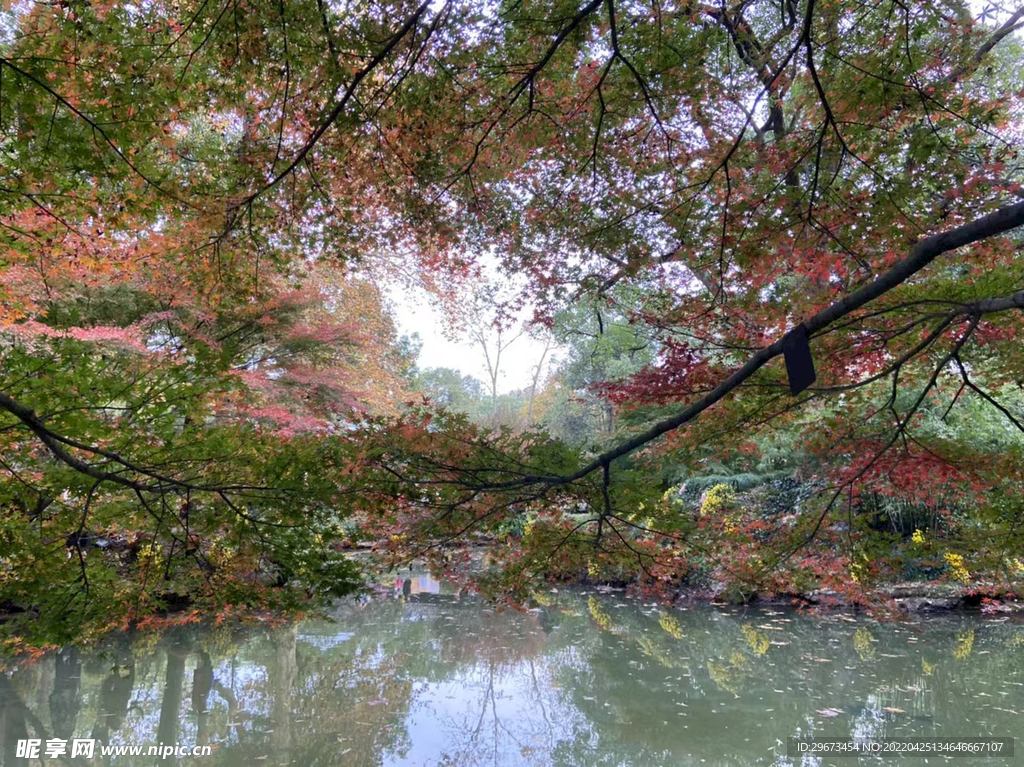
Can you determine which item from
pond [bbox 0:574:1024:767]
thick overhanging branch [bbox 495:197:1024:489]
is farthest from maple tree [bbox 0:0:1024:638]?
pond [bbox 0:574:1024:767]

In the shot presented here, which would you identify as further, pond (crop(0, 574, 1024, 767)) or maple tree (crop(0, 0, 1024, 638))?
pond (crop(0, 574, 1024, 767))

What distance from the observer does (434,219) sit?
2.91 meters

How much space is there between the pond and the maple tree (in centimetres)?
138

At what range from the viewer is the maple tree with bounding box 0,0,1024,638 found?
1.69 metres

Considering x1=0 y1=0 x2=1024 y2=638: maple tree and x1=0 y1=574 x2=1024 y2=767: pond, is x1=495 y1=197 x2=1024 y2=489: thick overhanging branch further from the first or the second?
x1=0 y1=574 x2=1024 y2=767: pond

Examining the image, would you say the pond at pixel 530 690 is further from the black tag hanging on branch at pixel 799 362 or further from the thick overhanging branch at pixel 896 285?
the black tag hanging on branch at pixel 799 362

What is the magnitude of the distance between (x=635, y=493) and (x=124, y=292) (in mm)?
5057

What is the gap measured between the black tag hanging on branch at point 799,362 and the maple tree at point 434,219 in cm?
10

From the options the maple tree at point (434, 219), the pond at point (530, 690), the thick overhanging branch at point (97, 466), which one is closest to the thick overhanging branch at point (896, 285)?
the maple tree at point (434, 219)

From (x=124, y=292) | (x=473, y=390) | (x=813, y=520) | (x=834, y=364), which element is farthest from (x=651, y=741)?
(x=473, y=390)

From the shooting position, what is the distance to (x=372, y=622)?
6.10 meters

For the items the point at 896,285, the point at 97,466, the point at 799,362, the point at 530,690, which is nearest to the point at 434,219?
the point at 97,466

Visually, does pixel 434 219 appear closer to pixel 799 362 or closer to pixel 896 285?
pixel 799 362

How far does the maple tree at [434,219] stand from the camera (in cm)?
169
